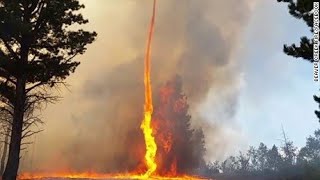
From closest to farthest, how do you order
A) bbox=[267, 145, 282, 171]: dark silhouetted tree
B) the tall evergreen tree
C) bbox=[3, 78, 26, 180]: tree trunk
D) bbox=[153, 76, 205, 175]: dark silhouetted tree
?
the tall evergreen tree → bbox=[3, 78, 26, 180]: tree trunk → bbox=[153, 76, 205, 175]: dark silhouetted tree → bbox=[267, 145, 282, 171]: dark silhouetted tree

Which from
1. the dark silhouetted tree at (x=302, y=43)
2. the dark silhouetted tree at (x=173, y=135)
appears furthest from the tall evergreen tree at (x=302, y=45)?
the dark silhouetted tree at (x=173, y=135)

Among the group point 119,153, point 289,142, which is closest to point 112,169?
point 119,153

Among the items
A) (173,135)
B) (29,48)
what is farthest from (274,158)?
(29,48)

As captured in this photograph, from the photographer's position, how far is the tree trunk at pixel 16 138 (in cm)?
1901

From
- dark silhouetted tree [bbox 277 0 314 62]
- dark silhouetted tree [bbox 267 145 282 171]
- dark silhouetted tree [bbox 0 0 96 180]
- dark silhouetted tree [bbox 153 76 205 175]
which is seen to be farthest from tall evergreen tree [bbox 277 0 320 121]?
dark silhouetted tree [bbox 267 145 282 171]

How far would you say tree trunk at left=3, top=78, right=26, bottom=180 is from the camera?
1901cm

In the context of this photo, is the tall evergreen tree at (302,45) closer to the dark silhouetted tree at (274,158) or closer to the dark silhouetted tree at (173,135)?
the dark silhouetted tree at (173,135)

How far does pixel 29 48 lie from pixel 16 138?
4978 mm

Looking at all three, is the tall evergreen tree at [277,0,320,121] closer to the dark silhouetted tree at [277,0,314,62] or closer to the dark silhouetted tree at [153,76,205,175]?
the dark silhouetted tree at [277,0,314,62]

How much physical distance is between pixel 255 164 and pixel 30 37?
120m

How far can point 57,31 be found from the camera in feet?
68.4

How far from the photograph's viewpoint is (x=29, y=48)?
20.7 m

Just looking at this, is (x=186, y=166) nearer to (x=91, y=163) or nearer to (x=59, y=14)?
(x=91, y=163)

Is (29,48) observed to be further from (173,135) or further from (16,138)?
(173,135)
